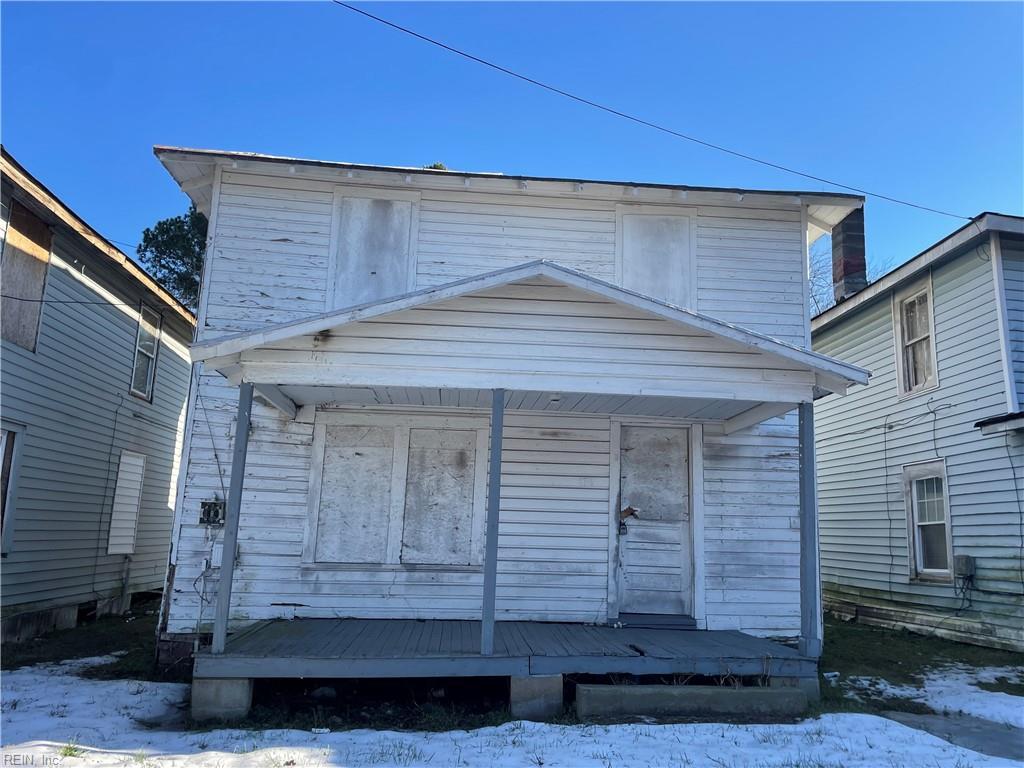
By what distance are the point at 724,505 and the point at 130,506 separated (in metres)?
9.70

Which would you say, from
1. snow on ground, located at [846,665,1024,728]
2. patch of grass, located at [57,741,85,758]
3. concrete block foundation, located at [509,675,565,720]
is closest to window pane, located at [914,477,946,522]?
snow on ground, located at [846,665,1024,728]

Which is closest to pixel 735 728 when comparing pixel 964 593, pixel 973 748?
pixel 973 748

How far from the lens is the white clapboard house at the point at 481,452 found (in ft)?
26.1

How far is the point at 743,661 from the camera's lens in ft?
21.6

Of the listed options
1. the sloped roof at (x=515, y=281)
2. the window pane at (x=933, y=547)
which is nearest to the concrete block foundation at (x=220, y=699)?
the sloped roof at (x=515, y=281)

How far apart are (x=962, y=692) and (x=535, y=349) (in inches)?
210

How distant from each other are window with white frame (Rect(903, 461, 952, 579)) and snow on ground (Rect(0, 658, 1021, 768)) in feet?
19.4

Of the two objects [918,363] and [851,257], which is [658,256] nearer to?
[918,363]

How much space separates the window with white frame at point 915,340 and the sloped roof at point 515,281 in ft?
19.1

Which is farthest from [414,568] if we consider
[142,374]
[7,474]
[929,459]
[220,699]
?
Result: [929,459]

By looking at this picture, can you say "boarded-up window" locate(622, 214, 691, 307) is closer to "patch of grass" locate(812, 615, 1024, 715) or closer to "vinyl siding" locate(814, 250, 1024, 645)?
"patch of grass" locate(812, 615, 1024, 715)

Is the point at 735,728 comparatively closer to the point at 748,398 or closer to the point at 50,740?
the point at 748,398

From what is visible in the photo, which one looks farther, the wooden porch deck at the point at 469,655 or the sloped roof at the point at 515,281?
the sloped roof at the point at 515,281

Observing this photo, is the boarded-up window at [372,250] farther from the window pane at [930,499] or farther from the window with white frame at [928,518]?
the window pane at [930,499]
